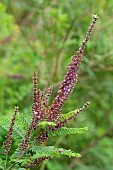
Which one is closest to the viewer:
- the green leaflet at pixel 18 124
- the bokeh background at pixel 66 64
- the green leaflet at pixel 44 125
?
the green leaflet at pixel 44 125

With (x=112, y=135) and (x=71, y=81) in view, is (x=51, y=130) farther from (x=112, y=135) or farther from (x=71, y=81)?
(x=112, y=135)

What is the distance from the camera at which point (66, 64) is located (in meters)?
3.83

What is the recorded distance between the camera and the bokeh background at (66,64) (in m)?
3.74

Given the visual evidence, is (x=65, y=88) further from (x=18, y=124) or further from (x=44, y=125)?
(x=18, y=124)

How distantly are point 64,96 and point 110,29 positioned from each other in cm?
253

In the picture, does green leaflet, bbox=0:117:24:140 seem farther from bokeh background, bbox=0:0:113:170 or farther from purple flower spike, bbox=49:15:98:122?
bokeh background, bbox=0:0:113:170

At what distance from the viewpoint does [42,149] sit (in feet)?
5.00

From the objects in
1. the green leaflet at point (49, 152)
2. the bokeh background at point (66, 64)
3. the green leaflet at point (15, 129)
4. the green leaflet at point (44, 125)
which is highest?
the bokeh background at point (66, 64)

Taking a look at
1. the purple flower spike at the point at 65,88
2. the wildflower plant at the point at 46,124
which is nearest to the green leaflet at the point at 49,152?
the wildflower plant at the point at 46,124

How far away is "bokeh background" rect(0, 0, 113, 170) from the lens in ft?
12.3

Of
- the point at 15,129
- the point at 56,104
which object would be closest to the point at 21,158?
the point at 15,129

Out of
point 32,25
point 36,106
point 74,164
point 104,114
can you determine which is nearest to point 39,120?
point 36,106

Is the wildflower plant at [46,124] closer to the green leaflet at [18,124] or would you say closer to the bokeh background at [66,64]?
the green leaflet at [18,124]

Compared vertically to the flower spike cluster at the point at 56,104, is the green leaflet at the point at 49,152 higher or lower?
lower
